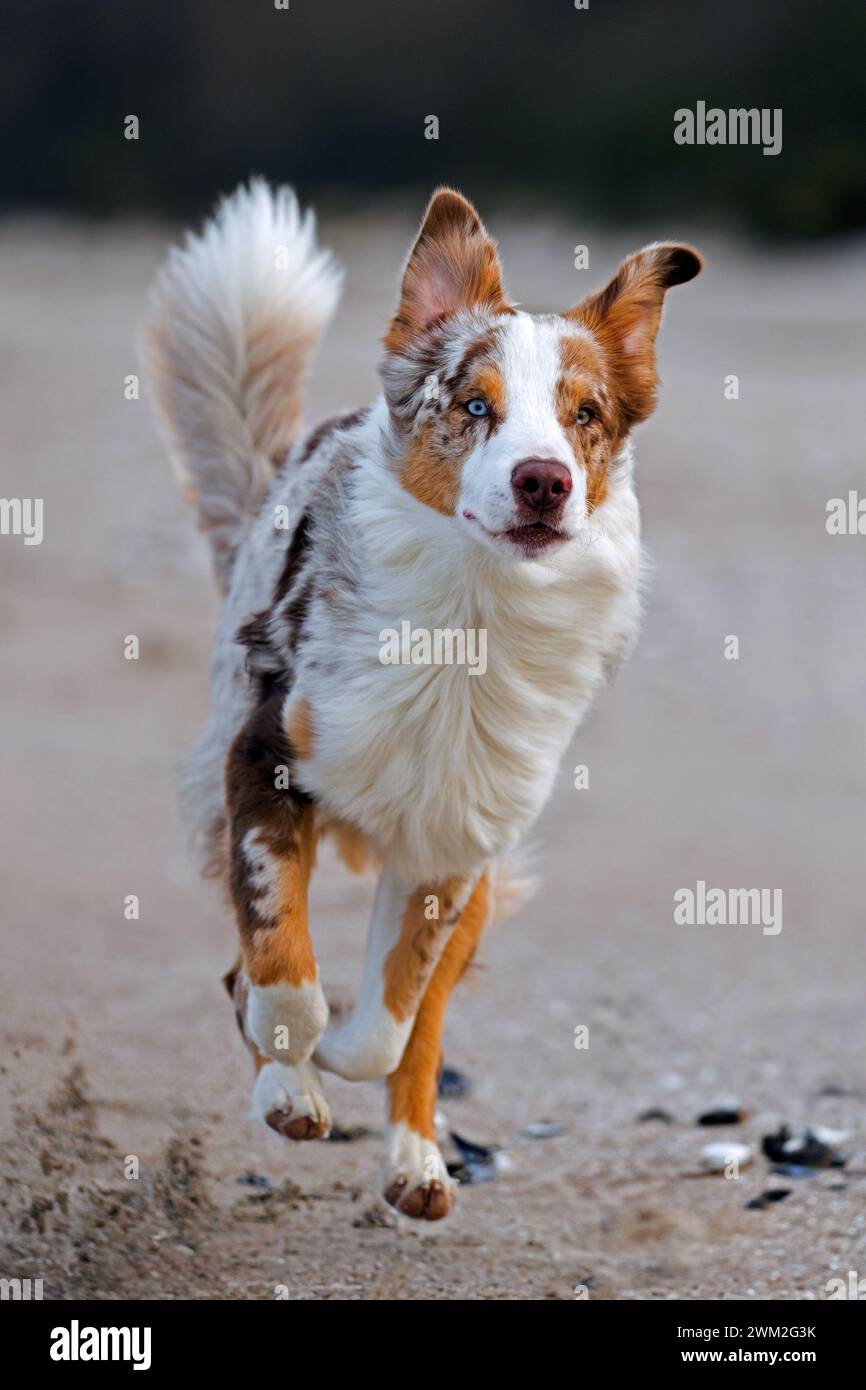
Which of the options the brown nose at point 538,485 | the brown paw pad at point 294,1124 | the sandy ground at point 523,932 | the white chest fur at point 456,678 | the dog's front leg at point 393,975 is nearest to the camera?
the brown nose at point 538,485

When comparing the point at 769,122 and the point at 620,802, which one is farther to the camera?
the point at 769,122

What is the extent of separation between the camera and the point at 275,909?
5391 millimetres

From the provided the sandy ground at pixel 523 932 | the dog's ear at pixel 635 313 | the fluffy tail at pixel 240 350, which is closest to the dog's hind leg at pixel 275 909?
the sandy ground at pixel 523 932

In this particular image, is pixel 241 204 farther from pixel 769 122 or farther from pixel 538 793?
pixel 769 122

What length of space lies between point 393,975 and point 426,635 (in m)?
1.13

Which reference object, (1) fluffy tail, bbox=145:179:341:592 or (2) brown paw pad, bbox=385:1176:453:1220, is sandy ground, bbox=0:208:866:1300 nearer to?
(2) brown paw pad, bbox=385:1176:453:1220

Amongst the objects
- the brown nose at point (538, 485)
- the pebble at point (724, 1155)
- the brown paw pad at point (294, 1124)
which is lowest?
the pebble at point (724, 1155)

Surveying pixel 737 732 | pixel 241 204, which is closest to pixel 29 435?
pixel 737 732

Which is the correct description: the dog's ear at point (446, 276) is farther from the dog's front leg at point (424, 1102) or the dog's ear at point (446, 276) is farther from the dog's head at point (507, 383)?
the dog's front leg at point (424, 1102)

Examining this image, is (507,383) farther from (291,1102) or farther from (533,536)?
(291,1102)

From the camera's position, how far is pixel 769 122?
28.1m

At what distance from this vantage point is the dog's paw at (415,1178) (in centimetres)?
579

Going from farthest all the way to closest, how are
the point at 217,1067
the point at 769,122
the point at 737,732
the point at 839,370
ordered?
1. the point at 769,122
2. the point at 839,370
3. the point at 737,732
4. the point at 217,1067

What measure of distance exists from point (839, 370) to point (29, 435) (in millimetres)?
10874
